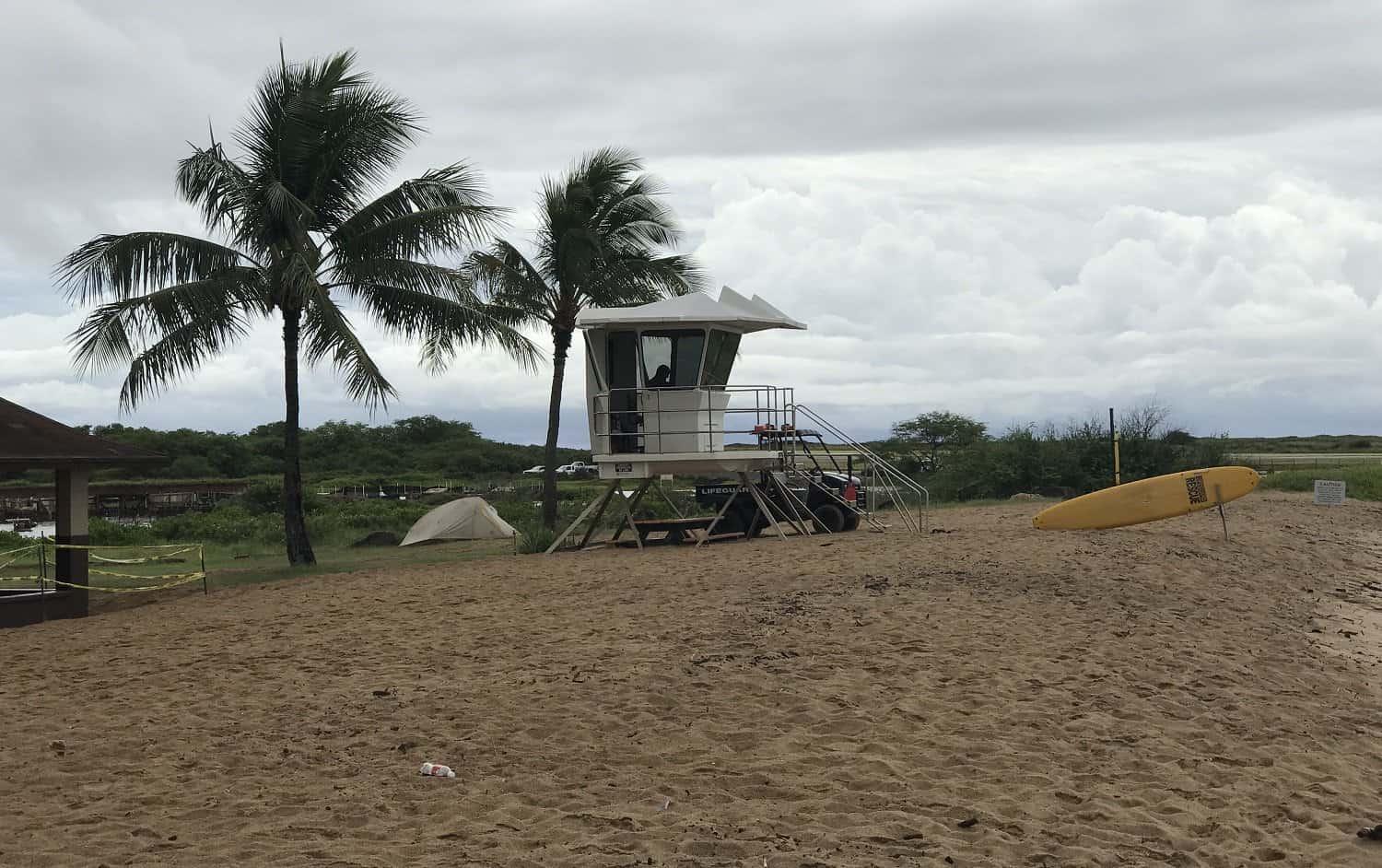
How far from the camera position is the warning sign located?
2682 centimetres

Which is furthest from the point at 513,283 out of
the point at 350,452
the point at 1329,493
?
the point at 350,452

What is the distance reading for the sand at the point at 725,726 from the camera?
5.71 metres

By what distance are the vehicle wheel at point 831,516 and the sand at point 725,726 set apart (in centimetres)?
734

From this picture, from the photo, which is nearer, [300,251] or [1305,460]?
[300,251]

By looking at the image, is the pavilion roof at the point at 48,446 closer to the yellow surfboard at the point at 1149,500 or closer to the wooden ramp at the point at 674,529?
the wooden ramp at the point at 674,529

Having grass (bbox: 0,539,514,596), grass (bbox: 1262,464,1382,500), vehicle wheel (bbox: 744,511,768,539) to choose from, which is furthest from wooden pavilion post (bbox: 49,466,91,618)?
grass (bbox: 1262,464,1382,500)

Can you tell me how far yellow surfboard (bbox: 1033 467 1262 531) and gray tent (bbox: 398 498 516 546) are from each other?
42.5 ft

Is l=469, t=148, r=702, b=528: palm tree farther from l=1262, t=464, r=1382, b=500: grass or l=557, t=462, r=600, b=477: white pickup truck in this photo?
l=557, t=462, r=600, b=477: white pickup truck

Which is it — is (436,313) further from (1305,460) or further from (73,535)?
(1305,460)

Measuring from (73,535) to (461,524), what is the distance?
38.0 feet

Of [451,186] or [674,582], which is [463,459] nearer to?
[451,186]

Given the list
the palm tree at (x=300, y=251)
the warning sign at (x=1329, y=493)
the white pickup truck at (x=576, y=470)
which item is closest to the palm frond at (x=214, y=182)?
the palm tree at (x=300, y=251)

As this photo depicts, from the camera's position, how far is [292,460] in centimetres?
1984

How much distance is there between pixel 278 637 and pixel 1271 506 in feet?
70.3
